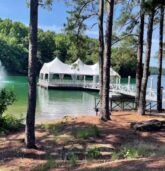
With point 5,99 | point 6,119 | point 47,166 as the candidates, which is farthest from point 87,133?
point 47,166

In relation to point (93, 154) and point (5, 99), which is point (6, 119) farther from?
point (93, 154)

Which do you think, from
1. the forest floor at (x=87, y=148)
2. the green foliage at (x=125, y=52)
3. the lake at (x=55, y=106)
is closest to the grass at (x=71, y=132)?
the forest floor at (x=87, y=148)

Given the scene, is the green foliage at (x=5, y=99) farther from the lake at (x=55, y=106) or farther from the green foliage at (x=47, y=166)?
the green foliage at (x=47, y=166)

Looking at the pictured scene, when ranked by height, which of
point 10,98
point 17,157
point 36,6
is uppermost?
point 36,6

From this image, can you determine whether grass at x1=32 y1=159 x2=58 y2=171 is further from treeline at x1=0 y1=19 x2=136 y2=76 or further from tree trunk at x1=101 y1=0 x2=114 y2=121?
treeline at x1=0 y1=19 x2=136 y2=76

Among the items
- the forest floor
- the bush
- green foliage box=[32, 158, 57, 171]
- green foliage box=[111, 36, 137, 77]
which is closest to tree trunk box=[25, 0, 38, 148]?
the forest floor

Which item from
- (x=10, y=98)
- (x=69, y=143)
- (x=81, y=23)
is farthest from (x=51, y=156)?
(x=81, y=23)

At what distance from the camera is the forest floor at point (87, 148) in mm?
9059

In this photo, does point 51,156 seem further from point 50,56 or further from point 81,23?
point 50,56

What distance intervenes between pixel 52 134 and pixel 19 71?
110m

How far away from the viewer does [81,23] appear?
71.5ft

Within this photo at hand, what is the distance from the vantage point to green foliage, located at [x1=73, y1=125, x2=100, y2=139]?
14.4 meters

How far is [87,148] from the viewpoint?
41.9 feet

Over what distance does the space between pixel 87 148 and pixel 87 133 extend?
1834 mm
